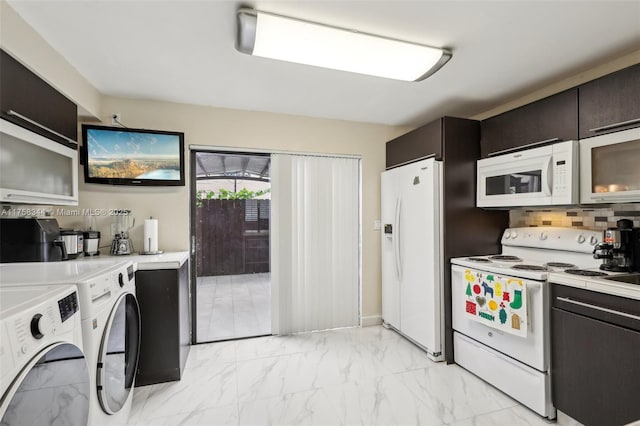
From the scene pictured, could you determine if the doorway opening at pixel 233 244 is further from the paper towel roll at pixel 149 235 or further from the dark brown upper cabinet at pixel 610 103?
the dark brown upper cabinet at pixel 610 103

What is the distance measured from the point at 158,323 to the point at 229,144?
1.70 metres

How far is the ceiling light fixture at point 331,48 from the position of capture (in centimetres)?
160

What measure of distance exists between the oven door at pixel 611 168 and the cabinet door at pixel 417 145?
→ 3.18 feet

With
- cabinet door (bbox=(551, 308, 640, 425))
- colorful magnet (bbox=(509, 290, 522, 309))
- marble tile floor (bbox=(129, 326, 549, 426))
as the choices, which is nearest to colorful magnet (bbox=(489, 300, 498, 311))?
colorful magnet (bbox=(509, 290, 522, 309))

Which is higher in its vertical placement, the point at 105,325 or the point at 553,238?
the point at 553,238

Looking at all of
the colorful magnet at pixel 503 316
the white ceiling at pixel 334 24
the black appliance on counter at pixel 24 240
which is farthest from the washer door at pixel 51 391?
the colorful magnet at pixel 503 316

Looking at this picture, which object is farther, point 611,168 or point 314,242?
point 314,242

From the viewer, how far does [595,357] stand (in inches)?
63.9

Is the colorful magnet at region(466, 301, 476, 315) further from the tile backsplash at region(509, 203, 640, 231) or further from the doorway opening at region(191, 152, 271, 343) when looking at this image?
the doorway opening at region(191, 152, 271, 343)

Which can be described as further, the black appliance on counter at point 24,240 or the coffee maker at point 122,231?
the coffee maker at point 122,231

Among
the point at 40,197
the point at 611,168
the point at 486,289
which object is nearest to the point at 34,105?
the point at 40,197

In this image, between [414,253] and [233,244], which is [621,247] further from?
[233,244]

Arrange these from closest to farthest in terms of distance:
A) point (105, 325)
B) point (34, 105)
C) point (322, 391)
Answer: point (105, 325) → point (34, 105) → point (322, 391)

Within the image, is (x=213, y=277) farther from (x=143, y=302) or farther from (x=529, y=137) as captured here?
(x=529, y=137)
